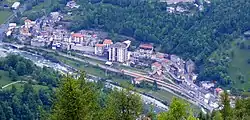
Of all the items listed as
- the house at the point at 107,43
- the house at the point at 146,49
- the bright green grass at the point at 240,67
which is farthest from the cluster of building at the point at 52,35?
the bright green grass at the point at 240,67

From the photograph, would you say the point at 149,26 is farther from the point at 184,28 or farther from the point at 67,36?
the point at 67,36

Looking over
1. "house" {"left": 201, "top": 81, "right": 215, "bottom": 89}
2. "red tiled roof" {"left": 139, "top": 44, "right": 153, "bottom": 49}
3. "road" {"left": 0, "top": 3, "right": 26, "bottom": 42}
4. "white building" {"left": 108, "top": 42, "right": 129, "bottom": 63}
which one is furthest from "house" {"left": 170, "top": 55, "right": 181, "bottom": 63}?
"road" {"left": 0, "top": 3, "right": 26, "bottom": 42}

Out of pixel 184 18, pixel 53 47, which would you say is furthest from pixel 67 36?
pixel 184 18

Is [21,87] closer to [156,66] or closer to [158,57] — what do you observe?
[156,66]

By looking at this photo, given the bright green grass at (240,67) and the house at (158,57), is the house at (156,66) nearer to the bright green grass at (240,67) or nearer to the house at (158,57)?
the house at (158,57)

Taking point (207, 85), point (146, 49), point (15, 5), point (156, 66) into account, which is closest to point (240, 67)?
point (207, 85)

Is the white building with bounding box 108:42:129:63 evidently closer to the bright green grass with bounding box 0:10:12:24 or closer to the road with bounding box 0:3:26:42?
the road with bounding box 0:3:26:42
